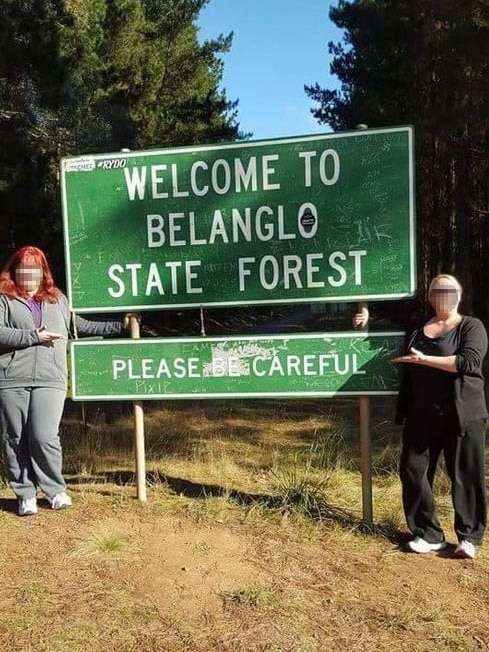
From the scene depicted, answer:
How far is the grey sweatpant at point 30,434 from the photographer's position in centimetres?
435

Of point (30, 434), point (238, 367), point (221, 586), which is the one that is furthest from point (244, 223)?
point (221, 586)

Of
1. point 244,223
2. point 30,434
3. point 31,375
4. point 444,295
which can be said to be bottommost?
point 30,434

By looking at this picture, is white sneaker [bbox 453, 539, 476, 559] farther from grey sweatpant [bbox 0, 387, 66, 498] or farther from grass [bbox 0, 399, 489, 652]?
grey sweatpant [bbox 0, 387, 66, 498]

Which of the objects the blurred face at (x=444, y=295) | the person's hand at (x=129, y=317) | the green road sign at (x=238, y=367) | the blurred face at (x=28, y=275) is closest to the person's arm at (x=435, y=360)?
the blurred face at (x=444, y=295)

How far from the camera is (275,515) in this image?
436 cm

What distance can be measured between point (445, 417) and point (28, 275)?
274 cm

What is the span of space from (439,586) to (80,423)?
19.1 ft

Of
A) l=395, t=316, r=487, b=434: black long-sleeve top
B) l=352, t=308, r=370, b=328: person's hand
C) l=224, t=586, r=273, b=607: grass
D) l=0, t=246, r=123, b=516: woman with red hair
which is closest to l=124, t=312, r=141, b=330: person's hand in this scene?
l=0, t=246, r=123, b=516: woman with red hair

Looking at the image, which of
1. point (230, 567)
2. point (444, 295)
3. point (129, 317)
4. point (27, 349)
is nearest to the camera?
point (444, 295)

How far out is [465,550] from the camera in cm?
364

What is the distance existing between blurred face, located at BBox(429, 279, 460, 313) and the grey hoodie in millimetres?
2402

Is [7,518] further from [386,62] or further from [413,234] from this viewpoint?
[386,62]

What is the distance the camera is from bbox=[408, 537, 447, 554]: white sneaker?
3771 millimetres

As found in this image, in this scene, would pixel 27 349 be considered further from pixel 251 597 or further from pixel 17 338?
pixel 251 597
